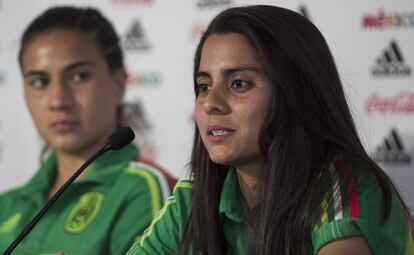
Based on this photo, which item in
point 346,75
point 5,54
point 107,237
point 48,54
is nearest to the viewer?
point 107,237

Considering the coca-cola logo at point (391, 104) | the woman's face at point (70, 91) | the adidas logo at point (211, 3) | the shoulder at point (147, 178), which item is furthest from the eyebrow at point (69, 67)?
the coca-cola logo at point (391, 104)

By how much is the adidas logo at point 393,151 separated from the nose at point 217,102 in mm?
966

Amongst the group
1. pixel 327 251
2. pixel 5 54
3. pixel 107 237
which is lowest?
pixel 107 237

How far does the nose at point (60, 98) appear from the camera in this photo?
5.86 feet

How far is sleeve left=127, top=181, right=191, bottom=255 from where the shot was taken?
140 centimetres

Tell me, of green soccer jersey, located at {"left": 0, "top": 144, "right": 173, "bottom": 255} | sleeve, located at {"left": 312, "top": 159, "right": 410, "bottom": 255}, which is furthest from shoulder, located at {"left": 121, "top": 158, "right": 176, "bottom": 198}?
sleeve, located at {"left": 312, "top": 159, "right": 410, "bottom": 255}

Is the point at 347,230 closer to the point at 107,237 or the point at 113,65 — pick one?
the point at 107,237

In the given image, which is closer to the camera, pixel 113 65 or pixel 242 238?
pixel 242 238

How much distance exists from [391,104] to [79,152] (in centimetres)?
82

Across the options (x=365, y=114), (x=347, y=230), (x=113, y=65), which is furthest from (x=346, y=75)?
(x=347, y=230)

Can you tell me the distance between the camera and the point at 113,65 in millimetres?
1913

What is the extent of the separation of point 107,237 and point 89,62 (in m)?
0.43

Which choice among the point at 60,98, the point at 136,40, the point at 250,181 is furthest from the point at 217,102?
the point at 136,40

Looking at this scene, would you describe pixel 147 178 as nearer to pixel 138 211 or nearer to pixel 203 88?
pixel 138 211
